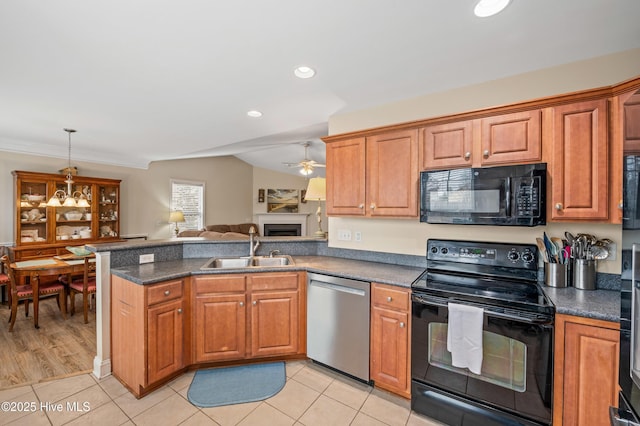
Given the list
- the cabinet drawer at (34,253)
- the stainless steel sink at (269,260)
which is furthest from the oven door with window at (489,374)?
the cabinet drawer at (34,253)

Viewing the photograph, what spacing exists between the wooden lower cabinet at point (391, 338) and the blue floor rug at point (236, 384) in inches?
31.7

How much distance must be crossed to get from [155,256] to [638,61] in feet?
13.0

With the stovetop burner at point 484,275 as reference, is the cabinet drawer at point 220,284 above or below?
below

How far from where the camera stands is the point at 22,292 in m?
3.32

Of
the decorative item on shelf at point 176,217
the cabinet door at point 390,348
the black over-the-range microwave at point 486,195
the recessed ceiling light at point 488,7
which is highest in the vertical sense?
the recessed ceiling light at point 488,7

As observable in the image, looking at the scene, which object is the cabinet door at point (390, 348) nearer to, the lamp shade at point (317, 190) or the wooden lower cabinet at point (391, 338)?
the wooden lower cabinet at point (391, 338)

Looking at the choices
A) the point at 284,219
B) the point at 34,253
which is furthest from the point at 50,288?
the point at 284,219

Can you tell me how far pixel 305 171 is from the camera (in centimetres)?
566

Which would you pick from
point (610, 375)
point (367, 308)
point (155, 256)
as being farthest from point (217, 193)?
point (610, 375)

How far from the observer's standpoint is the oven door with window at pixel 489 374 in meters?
1.55

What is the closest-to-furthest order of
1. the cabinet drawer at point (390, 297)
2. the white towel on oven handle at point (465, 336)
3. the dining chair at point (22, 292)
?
the white towel on oven handle at point (465, 336), the cabinet drawer at point (390, 297), the dining chair at point (22, 292)

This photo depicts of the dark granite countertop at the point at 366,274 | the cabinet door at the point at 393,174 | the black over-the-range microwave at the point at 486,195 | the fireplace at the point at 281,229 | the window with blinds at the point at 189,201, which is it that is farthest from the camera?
the fireplace at the point at 281,229

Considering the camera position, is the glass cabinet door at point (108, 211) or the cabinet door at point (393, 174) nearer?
the cabinet door at point (393, 174)

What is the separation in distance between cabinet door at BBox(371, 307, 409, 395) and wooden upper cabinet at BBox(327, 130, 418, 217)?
33.0 inches
